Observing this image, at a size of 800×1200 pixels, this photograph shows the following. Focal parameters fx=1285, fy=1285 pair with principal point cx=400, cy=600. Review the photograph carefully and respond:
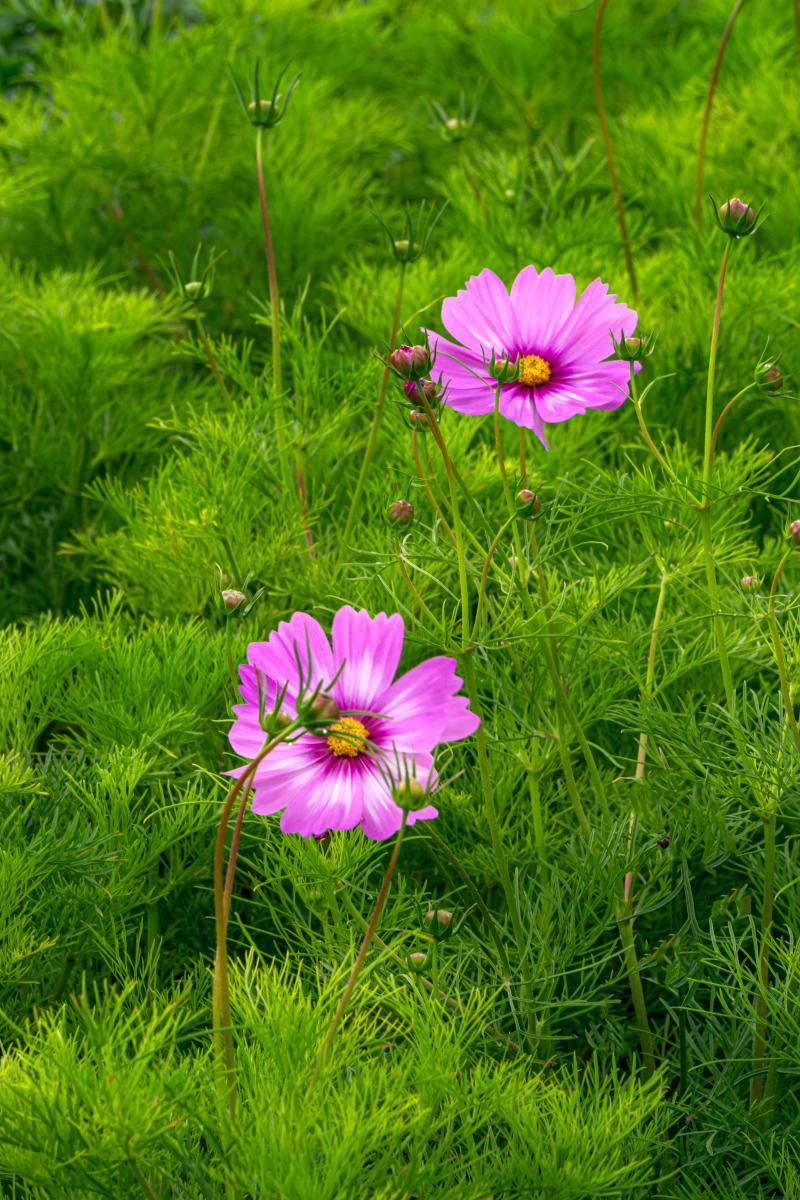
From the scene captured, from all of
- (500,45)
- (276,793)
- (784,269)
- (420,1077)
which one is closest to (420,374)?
(276,793)

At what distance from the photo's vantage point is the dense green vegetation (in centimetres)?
62

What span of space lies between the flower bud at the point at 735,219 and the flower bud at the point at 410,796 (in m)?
0.38

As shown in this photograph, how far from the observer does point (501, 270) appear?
4.09 feet

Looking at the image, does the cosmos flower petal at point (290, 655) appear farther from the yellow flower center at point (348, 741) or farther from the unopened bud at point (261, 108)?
the unopened bud at point (261, 108)

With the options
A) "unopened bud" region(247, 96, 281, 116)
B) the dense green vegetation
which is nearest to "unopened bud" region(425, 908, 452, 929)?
the dense green vegetation

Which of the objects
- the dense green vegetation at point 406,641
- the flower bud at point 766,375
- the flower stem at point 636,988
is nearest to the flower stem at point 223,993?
the dense green vegetation at point 406,641

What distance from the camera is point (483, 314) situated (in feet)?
2.53

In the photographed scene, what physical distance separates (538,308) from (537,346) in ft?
0.08

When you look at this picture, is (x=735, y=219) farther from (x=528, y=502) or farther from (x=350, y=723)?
(x=350, y=723)

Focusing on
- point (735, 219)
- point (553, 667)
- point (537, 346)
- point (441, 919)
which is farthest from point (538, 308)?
point (441, 919)

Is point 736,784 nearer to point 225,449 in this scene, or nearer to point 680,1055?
point 680,1055

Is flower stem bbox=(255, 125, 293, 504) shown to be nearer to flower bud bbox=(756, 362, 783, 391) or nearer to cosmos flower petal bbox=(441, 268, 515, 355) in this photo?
cosmos flower petal bbox=(441, 268, 515, 355)

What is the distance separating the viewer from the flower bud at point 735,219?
2.34ft

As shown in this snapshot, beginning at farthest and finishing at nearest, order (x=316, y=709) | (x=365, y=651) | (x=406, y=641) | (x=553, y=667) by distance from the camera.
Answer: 1. (x=406, y=641)
2. (x=553, y=667)
3. (x=365, y=651)
4. (x=316, y=709)
